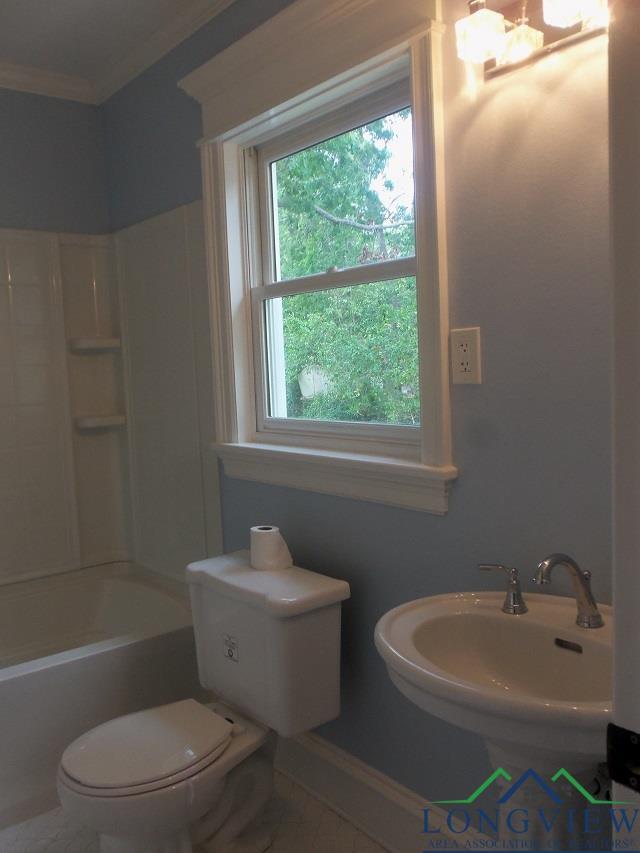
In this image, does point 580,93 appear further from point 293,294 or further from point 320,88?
A: point 293,294

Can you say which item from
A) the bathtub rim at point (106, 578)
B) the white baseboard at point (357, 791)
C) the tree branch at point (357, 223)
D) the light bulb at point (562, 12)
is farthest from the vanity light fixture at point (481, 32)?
the bathtub rim at point (106, 578)

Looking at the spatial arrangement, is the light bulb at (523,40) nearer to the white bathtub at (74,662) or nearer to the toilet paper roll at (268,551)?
the toilet paper roll at (268,551)

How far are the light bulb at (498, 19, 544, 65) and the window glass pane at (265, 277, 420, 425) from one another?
0.58m

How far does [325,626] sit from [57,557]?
1.56 meters

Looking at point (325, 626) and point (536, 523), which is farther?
point (325, 626)

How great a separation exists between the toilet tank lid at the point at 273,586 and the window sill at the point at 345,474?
0.24 m

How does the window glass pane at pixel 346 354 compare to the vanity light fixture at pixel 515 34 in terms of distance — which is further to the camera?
the window glass pane at pixel 346 354

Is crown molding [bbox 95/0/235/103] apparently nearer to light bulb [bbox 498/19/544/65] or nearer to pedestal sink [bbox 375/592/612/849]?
light bulb [bbox 498/19/544/65]

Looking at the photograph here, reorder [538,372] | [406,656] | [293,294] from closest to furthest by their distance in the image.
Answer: [406,656], [538,372], [293,294]

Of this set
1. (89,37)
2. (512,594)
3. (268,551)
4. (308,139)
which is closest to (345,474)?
(268,551)

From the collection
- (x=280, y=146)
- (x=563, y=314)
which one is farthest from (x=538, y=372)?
(x=280, y=146)

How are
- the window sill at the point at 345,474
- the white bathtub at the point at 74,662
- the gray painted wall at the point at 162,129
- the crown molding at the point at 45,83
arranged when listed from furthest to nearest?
1. the crown molding at the point at 45,83
2. the gray painted wall at the point at 162,129
3. the white bathtub at the point at 74,662
4. the window sill at the point at 345,474

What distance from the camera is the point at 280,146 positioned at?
88.9 inches

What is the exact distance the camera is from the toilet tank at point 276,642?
1.81 m
